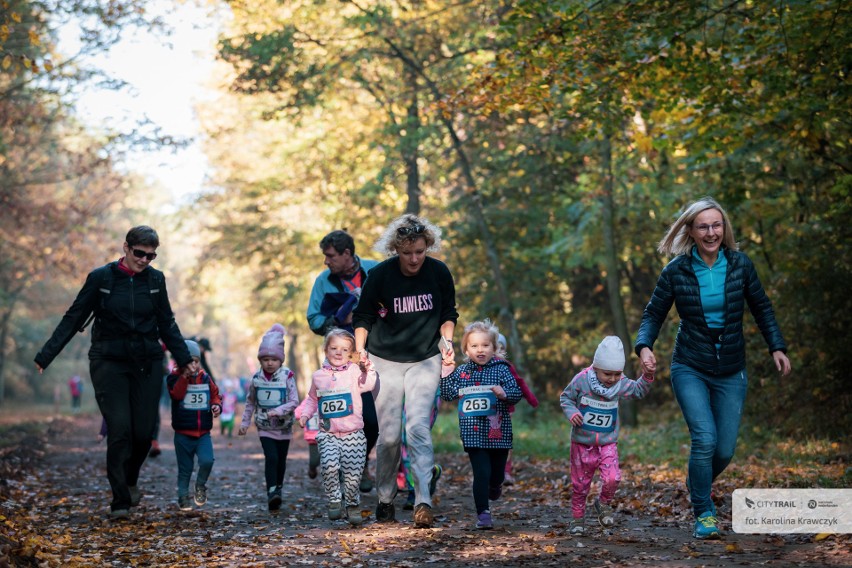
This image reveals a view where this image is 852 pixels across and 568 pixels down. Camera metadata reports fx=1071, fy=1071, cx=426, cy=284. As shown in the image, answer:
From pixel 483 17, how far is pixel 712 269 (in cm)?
1585

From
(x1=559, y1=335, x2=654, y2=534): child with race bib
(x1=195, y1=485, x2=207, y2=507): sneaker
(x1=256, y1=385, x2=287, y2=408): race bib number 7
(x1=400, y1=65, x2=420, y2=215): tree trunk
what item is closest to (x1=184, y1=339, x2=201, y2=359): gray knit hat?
(x1=256, y1=385, x2=287, y2=408): race bib number 7

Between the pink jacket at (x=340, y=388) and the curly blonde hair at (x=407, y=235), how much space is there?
1194 millimetres

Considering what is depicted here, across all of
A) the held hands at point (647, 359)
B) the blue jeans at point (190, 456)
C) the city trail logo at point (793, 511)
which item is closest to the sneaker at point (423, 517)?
the held hands at point (647, 359)

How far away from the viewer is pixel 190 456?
10.8m

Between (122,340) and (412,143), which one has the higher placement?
(412,143)

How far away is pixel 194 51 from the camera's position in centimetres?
3438

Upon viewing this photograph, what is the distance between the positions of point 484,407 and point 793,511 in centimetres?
243

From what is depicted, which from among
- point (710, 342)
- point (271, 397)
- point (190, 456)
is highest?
point (710, 342)

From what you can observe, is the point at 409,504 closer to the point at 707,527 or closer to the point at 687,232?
the point at 707,527

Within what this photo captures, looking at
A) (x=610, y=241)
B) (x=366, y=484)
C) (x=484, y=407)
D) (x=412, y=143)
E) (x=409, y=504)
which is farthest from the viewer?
(x=412, y=143)

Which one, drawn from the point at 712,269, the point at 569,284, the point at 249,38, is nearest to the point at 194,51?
the point at 249,38

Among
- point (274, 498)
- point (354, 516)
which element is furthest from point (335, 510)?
point (274, 498)

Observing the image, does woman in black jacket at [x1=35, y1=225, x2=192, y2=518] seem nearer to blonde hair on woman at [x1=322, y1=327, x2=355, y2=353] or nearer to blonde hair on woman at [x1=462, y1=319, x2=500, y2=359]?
blonde hair on woman at [x1=322, y1=327, x2=355, y2=353]

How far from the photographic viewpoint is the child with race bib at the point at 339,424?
9188mm
